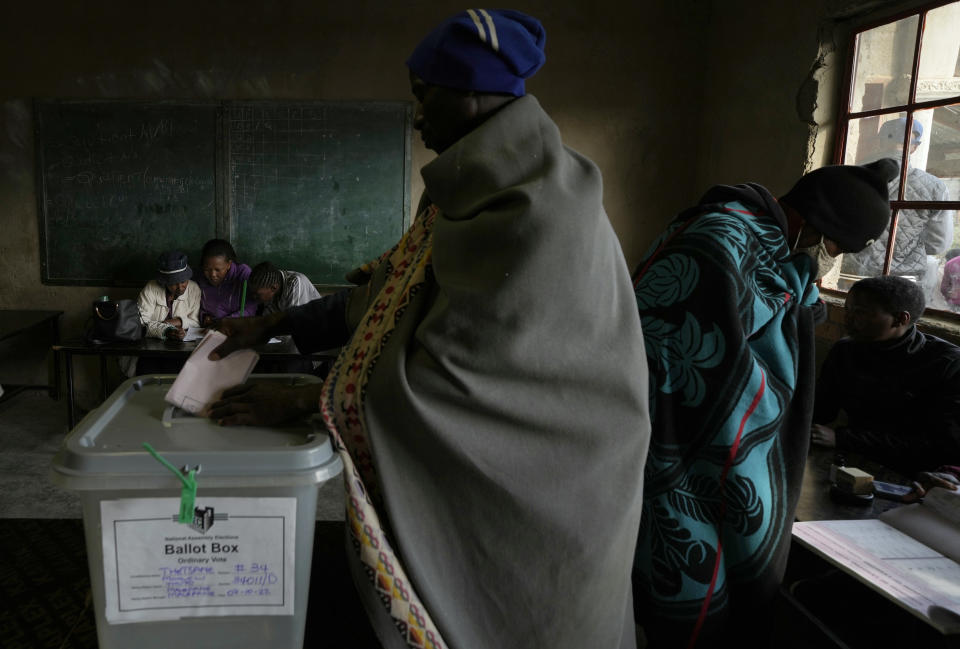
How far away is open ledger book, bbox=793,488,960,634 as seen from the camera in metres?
1.10

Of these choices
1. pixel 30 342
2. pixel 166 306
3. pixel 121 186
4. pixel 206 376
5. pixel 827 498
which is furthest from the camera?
pixel 30 342

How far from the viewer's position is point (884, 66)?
307 cm

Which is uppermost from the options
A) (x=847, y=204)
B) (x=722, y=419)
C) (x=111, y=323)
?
(x=847, y=204)

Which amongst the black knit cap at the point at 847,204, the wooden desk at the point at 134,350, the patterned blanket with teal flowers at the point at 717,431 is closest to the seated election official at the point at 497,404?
the patterned blanket with teal flowers at the point at 717,431

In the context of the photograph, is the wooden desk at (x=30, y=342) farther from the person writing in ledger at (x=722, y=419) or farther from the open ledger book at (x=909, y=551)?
the open ledger book at (x=909, y=551)

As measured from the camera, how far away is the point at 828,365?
8.26ft

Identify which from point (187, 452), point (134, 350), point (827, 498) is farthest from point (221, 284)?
point (827, 498)

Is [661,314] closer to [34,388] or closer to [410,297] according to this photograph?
[410,297]

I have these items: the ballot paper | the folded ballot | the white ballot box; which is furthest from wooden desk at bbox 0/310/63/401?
the white ballot box

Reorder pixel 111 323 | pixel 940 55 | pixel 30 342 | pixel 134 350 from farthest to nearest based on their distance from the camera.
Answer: pixel 30 342 → pixel 111 323 → pixel 134 350 → pixel 940 55

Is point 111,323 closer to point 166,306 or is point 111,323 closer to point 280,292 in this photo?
point 166,306

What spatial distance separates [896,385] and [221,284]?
3723 mm

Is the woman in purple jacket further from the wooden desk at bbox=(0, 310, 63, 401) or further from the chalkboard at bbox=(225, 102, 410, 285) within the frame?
the wooden desk at bbox=(0, 310, 63, 401)

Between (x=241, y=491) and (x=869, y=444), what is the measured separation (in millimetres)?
2081
